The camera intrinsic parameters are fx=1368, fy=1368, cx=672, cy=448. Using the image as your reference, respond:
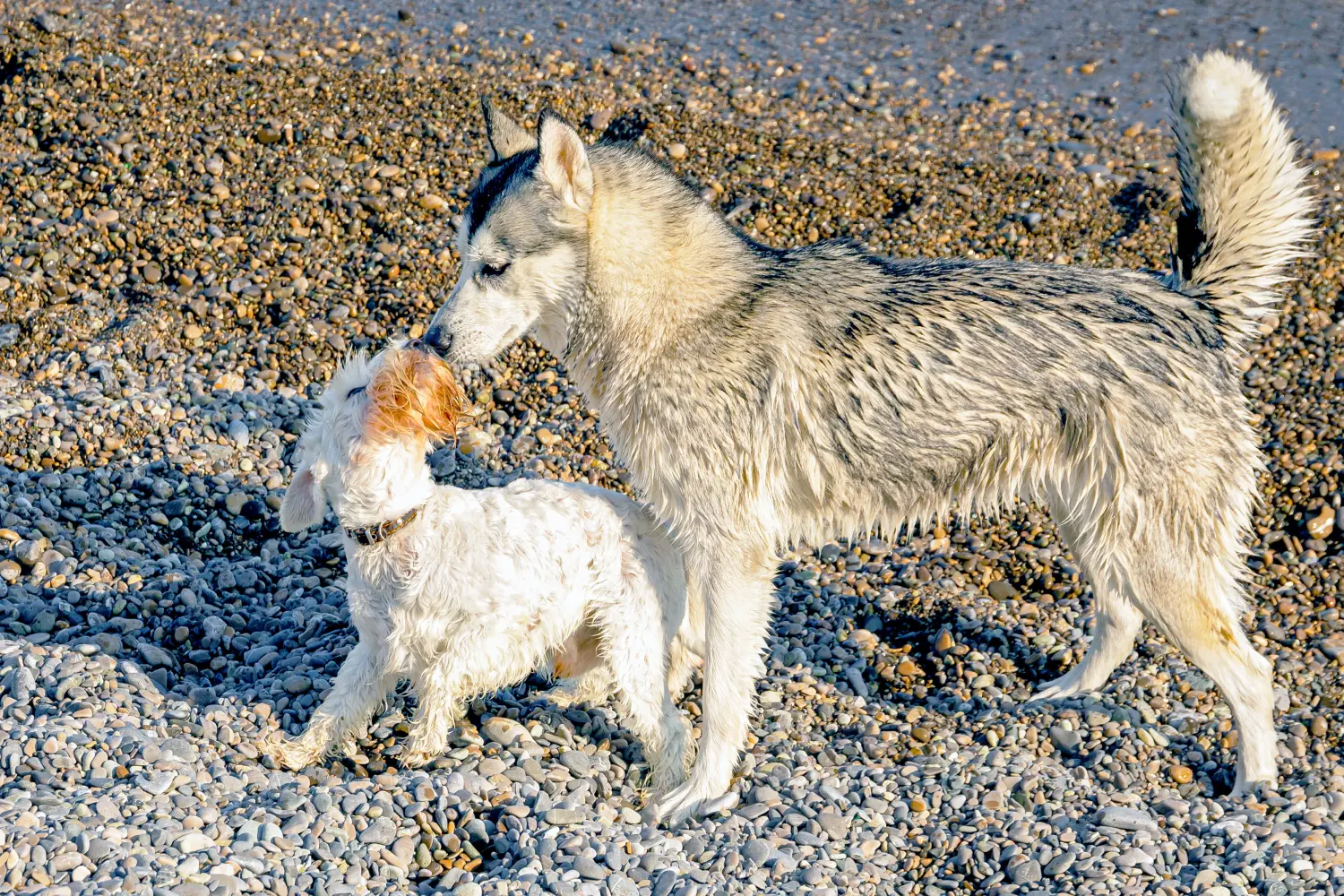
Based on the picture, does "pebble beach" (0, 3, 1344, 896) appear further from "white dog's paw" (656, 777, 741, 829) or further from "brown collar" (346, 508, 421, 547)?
"brown collar" (346, 508, 421, 547)

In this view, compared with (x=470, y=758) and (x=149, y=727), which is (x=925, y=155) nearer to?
(x=470, y=758)

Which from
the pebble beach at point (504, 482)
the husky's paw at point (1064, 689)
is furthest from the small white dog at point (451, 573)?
the husky's paw at point (1064, 689)

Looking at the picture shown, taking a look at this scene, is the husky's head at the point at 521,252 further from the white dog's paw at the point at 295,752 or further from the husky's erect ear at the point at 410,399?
the white dog's paw at the point at 295,752

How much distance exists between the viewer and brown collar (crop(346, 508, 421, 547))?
4.73 m

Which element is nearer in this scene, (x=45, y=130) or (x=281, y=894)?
(x=281, y=894)

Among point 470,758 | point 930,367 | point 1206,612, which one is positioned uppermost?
point 930,367

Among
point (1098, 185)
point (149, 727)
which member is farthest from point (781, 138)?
point (149, 727)

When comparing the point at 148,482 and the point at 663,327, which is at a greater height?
the point at 663,327

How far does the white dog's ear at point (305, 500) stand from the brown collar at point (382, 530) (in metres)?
0.14

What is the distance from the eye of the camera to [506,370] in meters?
7.84

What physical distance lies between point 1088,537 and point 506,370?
371 cm

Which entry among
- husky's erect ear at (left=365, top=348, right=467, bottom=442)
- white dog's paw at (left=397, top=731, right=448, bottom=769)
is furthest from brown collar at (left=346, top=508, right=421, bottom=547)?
white dog's paw at (left=397, top=731, right=448, bottom=769)

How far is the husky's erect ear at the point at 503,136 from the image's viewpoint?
5.71 meters

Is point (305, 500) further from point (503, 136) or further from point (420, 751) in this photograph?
point (503, 136)
